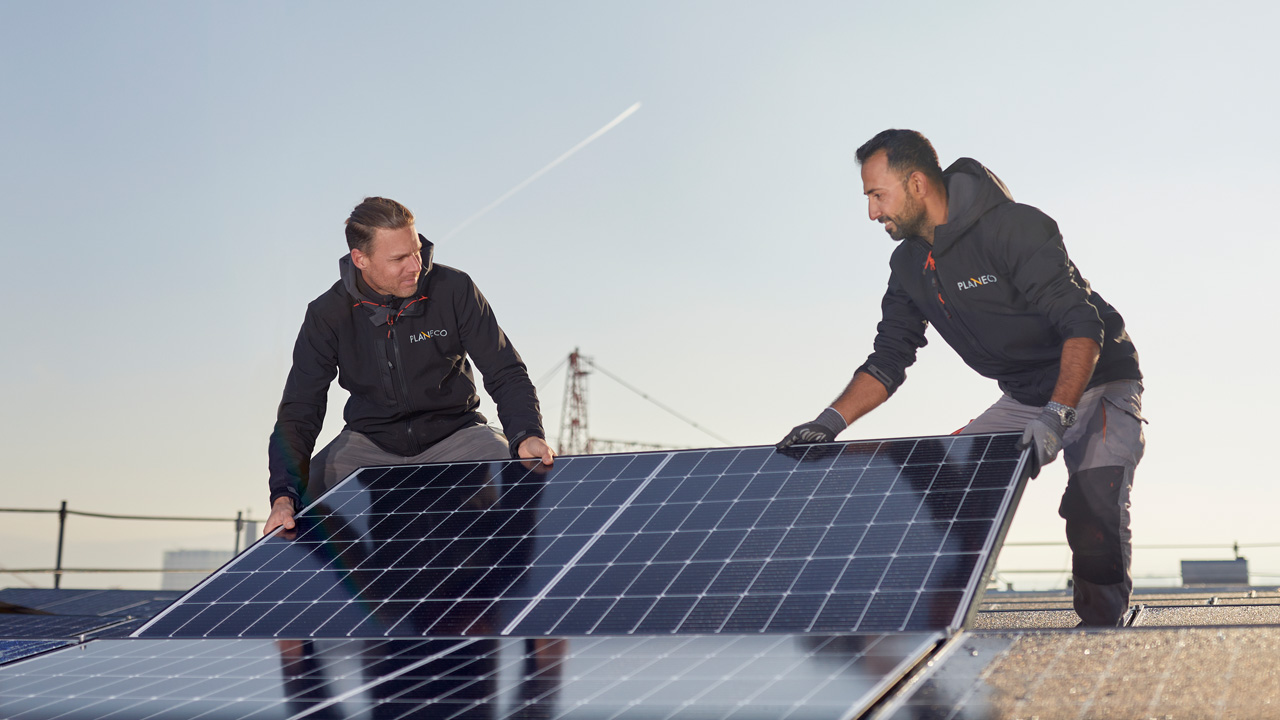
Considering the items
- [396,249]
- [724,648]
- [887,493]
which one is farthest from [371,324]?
[724,648]

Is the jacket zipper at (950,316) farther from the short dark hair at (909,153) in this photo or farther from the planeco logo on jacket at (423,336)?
the planeco logo on jacket at (423,336)

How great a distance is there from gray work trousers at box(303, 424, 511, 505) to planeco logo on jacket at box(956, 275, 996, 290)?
3.11 metres

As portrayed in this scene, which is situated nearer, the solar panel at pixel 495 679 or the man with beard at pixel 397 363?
the solar panel at pixel 495 679

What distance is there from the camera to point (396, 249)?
21.7ft

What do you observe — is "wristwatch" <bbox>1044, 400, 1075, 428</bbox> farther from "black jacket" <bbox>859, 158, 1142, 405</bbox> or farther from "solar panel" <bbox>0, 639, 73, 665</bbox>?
"solar panel" <bbox>0, 639, 73, 665</bbox>

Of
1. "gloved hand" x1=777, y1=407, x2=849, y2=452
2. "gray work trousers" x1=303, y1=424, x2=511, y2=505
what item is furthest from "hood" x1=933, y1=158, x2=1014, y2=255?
"gray work trousers" x1=303, y1=424, x2=511, y2=505

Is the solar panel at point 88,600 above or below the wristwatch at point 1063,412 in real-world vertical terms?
below

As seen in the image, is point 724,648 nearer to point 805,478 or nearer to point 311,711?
point 311,711

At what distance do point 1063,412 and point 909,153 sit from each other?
173cm

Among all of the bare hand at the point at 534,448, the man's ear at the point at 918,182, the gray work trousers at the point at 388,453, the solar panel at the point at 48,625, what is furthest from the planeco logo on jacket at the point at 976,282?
the solar panel at the point at 48,625

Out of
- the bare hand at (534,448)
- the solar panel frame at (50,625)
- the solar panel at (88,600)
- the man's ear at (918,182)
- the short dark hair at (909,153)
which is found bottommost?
the solar panel frame at (50,625)

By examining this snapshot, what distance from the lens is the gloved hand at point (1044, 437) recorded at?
15.2 ft

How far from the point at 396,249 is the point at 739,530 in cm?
320

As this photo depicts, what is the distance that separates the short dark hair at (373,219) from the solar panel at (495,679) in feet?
10.4
